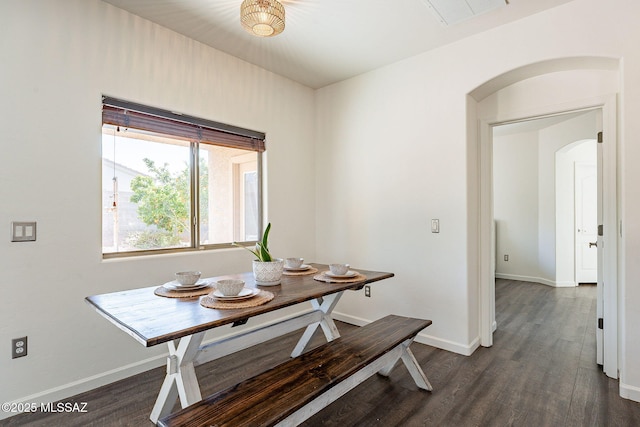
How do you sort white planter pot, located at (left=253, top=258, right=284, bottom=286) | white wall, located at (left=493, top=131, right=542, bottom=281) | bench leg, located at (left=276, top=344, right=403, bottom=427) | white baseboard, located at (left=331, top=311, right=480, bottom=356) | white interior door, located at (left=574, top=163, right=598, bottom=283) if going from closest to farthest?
1. bench leg, located at (left=276, top=344, right=403, bottom=427)
2. white planter pot, located at (left=253, top=258, right=284, bottom=286)
3. white baseboard, located at (left=331, top=311, right=480, bottom=356)
4. white interior door, located at (left=574, top=163, right=598, bottom=283)
5. white wall, located at (left=493, top=131, right=542, bottom=281)

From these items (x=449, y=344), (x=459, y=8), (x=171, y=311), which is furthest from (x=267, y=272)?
(x=459, y=8)

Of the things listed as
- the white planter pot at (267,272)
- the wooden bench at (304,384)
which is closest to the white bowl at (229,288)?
the white planter pot at (267,272)

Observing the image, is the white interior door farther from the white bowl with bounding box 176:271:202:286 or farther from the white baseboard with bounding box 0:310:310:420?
the white baseboard with bounding box 0:310:310:420

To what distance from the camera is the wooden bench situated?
128cm

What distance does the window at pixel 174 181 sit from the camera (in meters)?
2.51

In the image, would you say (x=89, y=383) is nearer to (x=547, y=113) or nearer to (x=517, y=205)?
(x=547, y=113)

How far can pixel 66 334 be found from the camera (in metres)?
2.16

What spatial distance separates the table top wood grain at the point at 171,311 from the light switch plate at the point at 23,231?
77 centimetres

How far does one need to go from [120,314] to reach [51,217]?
116cm

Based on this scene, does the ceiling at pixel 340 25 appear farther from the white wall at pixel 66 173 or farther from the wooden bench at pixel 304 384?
the wooden bench at pixel 304 384

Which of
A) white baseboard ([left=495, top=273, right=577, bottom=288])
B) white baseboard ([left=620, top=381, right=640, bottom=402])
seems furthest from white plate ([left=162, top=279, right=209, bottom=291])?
white baseboard ([left=495, top=273, right=577, bottom=288])

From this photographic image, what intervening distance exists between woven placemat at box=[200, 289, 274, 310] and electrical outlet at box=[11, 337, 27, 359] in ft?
4.23

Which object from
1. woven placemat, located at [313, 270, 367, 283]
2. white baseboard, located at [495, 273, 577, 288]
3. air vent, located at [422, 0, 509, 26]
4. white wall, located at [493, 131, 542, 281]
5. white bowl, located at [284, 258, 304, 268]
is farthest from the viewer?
white wall, located at [493, 131, 542, 281]

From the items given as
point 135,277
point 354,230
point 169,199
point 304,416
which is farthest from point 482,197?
point 135,277
